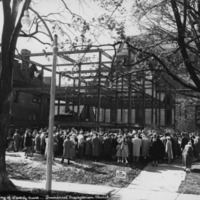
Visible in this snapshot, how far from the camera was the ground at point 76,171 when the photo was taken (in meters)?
14.3

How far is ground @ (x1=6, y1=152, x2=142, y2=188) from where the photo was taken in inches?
563

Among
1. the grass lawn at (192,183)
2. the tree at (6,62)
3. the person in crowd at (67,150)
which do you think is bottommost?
the grass lawn at (192,183)

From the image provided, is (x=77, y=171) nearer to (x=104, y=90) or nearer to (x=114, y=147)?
(x=114, y=147)

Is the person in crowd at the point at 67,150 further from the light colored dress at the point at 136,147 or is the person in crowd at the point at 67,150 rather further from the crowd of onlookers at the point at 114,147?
the light colored dress at the point at 136,147

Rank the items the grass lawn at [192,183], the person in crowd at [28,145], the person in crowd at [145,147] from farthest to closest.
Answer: the person in crowd at [28,145], the person in crowd at [145,147], the grass lawn at [192,183]

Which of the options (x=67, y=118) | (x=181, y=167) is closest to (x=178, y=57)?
(x=181, y=167)

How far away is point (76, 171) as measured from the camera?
51.2ft

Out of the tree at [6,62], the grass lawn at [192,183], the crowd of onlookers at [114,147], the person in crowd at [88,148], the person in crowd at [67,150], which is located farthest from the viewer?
the person in crowd at [88,148]

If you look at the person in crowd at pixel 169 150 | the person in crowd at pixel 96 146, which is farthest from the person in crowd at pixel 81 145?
the person in crowd at pixel 169 150

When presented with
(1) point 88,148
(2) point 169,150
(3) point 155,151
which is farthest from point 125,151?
(2) point 169,150

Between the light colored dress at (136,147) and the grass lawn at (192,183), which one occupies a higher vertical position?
the light colored dress at (136,147)

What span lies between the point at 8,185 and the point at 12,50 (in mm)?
4658

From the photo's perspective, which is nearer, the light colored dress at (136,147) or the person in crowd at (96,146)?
the light colored dress at (136,147)

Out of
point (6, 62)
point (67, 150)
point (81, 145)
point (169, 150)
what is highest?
point (6, 62)
